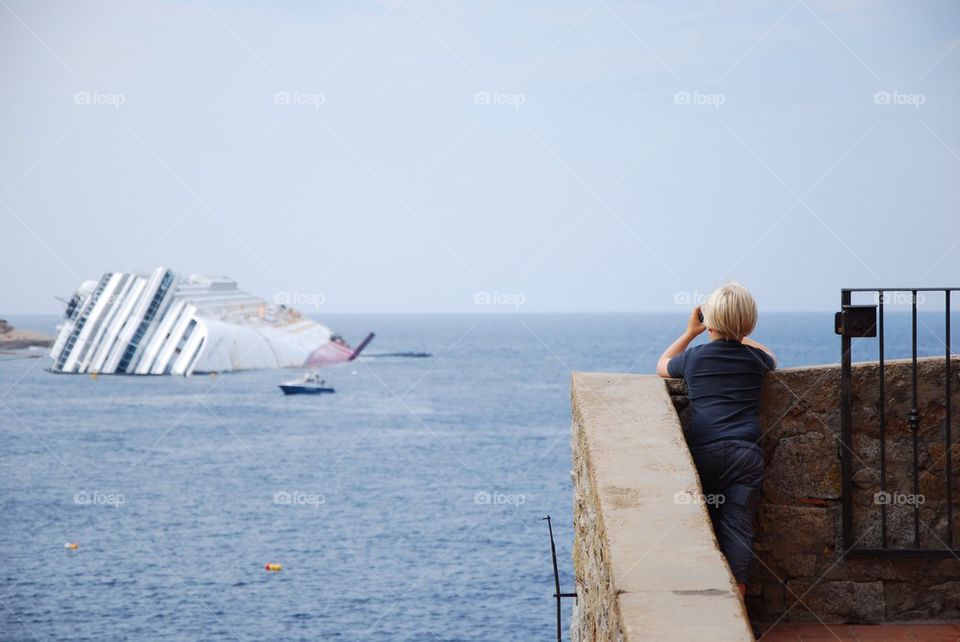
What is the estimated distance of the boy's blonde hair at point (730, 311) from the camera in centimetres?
376

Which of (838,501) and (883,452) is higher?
(883,452)

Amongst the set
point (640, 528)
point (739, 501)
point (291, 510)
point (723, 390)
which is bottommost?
point (640, 528)

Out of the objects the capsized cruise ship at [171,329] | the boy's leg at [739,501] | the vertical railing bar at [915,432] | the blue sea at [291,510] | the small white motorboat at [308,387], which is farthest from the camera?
the capsized cruise ship at [171,329]

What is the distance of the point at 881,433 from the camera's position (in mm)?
4004

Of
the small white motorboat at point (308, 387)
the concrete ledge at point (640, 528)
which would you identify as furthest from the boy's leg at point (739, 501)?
the small white motorboat at point (308, 387)

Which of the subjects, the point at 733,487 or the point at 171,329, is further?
the point at 171,329

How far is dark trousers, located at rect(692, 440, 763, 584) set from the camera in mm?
3723

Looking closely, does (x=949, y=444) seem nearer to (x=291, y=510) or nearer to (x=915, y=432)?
(x=915, y=432)

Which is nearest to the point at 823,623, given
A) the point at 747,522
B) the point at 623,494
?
the point at 747,522

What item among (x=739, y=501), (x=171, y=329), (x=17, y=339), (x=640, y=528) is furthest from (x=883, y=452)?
(x=17, y=339)

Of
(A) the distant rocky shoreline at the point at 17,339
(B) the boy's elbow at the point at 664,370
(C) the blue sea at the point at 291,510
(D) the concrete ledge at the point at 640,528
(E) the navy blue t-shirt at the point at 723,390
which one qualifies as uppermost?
(A) the distant rocky shoreline at the point at 17,339

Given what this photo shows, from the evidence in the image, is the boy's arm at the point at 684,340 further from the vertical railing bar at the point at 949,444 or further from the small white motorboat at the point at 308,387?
the small white motorboat at the point at 308,387

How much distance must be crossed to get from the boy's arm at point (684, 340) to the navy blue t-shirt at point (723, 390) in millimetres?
131

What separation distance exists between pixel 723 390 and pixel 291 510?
2004 inches
